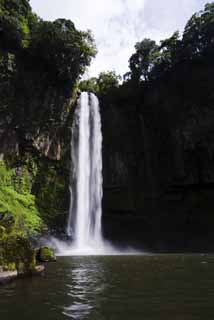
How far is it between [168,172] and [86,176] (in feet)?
25.7

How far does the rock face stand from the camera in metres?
32.9

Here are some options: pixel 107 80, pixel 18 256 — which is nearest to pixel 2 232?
pixel 18 256

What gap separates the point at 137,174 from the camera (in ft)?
112

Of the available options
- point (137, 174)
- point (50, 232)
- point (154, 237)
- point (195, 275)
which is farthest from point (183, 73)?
point (195, 275)

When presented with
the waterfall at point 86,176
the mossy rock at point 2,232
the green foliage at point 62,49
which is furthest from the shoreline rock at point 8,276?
the green foliage at point 62,49

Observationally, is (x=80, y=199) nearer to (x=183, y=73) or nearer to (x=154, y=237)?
(x=154, y=237)

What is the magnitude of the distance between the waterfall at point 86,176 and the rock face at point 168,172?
4.55 feet

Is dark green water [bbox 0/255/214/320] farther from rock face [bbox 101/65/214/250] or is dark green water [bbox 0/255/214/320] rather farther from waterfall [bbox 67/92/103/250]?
rock face [bbox 101/65/214/250]

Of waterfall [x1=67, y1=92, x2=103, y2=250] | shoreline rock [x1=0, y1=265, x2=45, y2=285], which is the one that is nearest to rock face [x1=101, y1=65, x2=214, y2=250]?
waterfall [x1=67, y1=92, x2=103, y2=250]

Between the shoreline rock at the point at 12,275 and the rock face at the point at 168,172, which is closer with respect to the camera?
the shoreline rock at the point at 12,275

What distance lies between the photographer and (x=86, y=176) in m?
31.5

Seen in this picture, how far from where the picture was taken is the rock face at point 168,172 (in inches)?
1297

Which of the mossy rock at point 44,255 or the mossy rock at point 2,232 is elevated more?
the mossy rock at point 2,232

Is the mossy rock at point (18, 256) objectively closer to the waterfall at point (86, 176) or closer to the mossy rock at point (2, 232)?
the mossy rock at point (2, 232)
